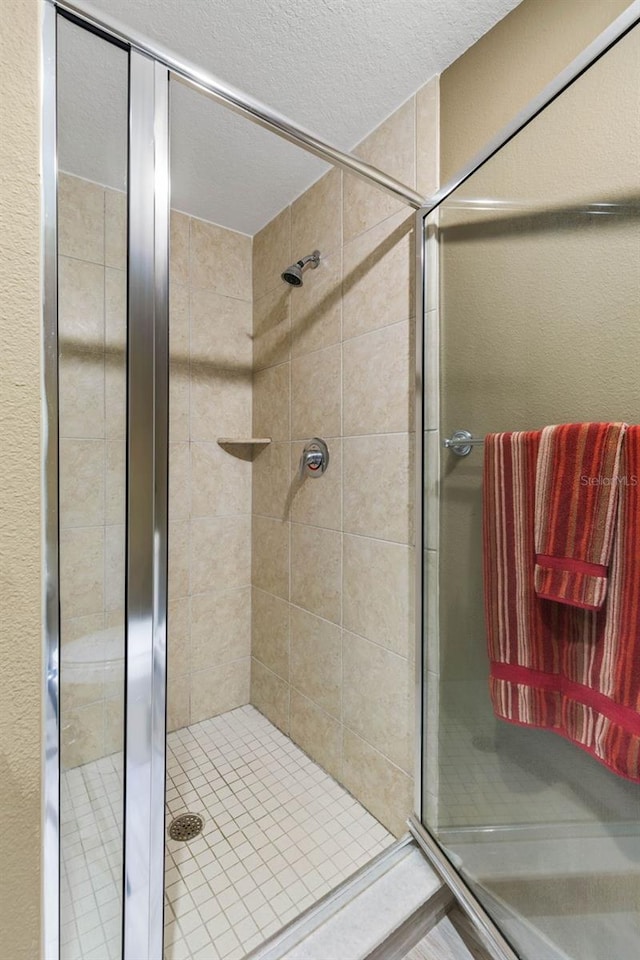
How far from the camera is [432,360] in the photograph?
107 centimetres

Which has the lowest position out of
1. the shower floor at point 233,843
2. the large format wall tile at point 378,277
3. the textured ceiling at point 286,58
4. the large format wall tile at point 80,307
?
the shower floor at point 233,843

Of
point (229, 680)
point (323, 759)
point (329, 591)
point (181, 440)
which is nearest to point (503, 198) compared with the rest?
point (329, 591)

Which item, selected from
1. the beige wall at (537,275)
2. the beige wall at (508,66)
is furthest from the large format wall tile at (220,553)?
the beige wall at (508,66)

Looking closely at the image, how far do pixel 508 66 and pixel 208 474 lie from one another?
1507 mm

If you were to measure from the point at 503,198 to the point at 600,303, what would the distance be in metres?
0.33

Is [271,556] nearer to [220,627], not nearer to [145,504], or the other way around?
[220,627]

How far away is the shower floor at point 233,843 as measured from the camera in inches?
24.0

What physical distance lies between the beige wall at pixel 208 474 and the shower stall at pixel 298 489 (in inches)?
0.4

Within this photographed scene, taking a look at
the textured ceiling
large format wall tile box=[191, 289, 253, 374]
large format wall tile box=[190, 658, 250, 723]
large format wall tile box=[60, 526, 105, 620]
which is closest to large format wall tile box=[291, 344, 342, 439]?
large format wall tile box=[191, 289, 253, 374]

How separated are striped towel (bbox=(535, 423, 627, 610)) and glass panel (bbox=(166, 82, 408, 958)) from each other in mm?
462

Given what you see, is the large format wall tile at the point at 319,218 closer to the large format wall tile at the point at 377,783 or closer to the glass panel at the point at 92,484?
the glass panel at the point at 92,484

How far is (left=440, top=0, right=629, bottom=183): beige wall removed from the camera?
0.81m

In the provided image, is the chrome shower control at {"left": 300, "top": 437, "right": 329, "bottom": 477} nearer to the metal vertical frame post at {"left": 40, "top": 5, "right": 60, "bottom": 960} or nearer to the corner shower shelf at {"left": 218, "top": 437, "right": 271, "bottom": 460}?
the corner shower shelf at {"left": 218, "top": 437, "right": 271, "bottom": 460}

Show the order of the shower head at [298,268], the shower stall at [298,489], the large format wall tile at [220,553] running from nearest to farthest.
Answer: the shower stall at [298,489] → the shower head at [298,268] → the large format wall tile at [220,553]
